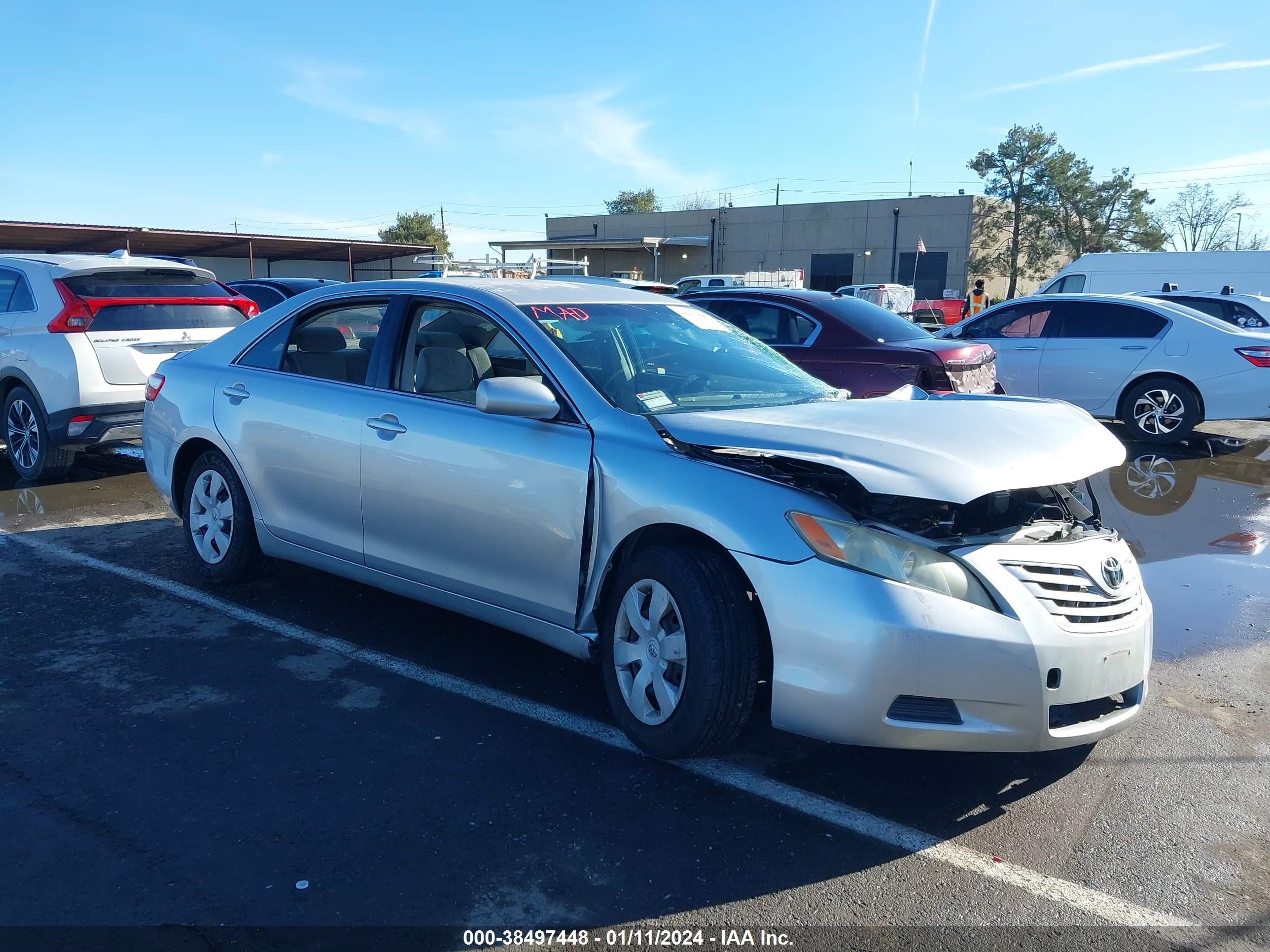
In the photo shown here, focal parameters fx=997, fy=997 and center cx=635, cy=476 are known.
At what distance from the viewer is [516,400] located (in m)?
3.73

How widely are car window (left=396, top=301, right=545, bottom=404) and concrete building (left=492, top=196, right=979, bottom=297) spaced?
39.6 meters

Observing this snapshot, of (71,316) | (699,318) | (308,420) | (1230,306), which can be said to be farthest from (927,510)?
(1230,306)

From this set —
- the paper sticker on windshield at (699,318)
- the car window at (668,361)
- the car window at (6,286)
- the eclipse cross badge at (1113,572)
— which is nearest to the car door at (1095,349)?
the paper sticker on windshield at (699,318)

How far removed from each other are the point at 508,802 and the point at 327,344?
9.06ft

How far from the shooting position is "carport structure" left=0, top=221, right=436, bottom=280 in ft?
101

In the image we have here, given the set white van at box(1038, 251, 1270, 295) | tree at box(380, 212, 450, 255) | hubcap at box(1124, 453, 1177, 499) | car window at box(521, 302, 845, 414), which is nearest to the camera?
car window at box(521, 302, 845, 414)

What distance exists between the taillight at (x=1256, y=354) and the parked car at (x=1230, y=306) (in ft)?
A: 5.99

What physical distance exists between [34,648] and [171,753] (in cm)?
149

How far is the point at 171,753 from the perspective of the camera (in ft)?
11.6

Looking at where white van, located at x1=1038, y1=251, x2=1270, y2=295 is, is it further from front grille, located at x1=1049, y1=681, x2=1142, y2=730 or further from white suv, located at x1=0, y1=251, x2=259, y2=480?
front grille, located at x1=1049, y1=681, x2=1142, y2=730

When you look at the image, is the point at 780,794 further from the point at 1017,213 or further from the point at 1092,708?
the point at 1017,213

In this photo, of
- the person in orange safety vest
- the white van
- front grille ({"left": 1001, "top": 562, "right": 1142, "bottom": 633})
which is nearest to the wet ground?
front grille ({"left": 1001, "top": 562, "right": 1142, "bottom": 633})

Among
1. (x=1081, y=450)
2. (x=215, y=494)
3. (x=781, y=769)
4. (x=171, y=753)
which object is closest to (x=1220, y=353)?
(x=1081, y=450)

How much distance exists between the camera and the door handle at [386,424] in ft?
14.3
